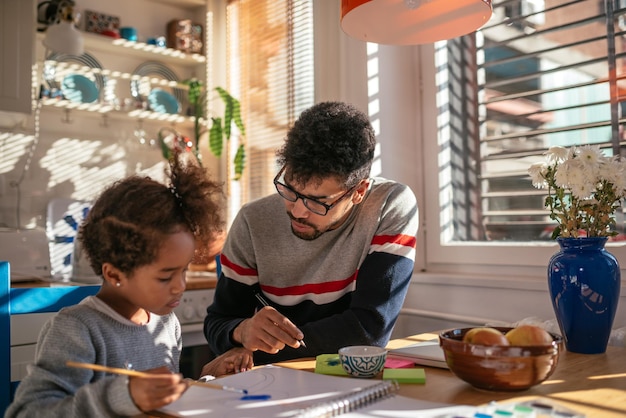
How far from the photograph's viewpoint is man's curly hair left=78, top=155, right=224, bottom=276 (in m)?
1.06

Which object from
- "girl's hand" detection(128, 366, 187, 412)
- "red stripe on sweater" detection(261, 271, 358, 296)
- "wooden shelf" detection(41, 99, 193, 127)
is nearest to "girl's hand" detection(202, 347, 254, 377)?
"red stripe on sweater" detection(261, 271, 358, 296)

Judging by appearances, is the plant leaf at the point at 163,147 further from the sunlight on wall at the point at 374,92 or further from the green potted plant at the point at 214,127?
the sunlight on wall at the point at 374,92

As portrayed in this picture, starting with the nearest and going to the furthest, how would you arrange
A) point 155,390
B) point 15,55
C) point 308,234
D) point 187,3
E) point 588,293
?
1. point 155,390
2. point 588,293
3. point 308,234
4. point 15,55
5. point 187,3

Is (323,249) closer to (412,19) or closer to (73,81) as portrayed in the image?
(412,19)

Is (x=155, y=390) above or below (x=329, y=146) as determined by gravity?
below

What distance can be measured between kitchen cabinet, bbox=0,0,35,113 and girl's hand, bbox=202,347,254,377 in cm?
196

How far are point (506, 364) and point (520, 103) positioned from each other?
150 centimetres

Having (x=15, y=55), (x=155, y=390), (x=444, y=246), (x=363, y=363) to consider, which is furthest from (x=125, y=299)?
(x=15, y=55)

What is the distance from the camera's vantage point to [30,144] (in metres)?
3.19

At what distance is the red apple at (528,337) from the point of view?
1.03 metres

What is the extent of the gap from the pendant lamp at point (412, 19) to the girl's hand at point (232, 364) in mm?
798

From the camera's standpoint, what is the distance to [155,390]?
84 centimetres

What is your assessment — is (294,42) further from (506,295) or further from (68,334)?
(68,334)

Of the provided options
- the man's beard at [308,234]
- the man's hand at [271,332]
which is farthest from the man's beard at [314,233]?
the man's hand at [271,332]
